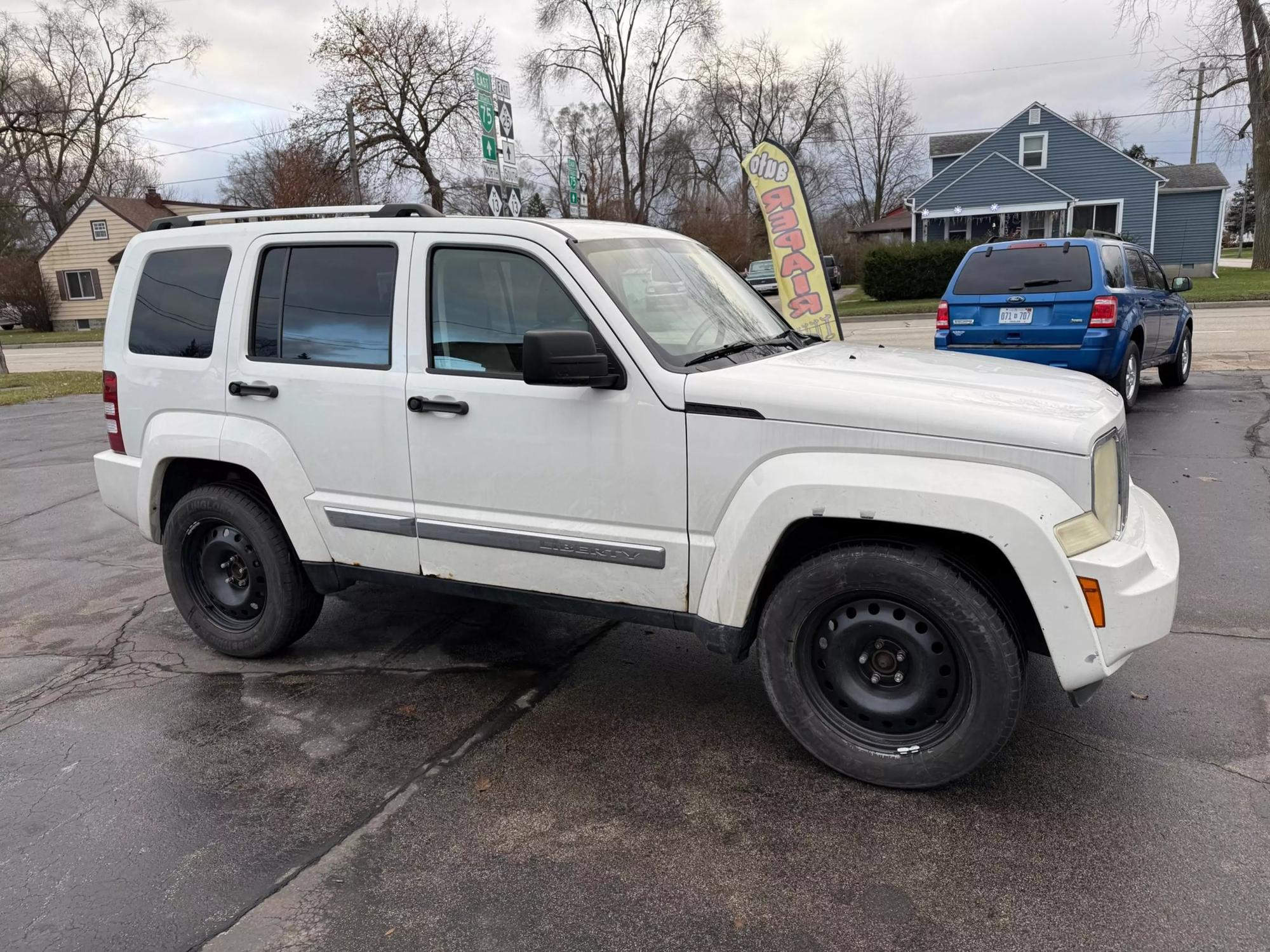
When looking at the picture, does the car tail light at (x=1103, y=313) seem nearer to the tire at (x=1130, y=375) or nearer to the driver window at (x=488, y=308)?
the tire at (x=1130, y=375)

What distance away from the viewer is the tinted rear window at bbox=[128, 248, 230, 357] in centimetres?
434

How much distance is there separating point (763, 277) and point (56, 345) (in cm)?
2609

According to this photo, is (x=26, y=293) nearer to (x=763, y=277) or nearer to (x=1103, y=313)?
(x=763, y=277)

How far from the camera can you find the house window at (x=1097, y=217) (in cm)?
3581

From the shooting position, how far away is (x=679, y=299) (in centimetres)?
385

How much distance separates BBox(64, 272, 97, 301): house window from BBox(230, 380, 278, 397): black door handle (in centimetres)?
4796

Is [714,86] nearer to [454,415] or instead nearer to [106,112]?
[106,112]

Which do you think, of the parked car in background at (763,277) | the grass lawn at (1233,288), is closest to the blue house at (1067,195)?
the grass lawn at (1233,288)

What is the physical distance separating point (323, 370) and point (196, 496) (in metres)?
1.06

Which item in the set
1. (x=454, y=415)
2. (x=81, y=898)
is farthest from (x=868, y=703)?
(x=81, y=898)

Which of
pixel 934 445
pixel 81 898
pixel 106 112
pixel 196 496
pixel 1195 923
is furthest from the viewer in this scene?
pixel 106 112

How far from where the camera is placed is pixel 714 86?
5066 cm

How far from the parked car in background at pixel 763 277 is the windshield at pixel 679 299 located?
2391cm

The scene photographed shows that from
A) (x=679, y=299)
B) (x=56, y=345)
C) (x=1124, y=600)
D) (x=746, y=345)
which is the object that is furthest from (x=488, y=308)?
(x=56, y=345)
